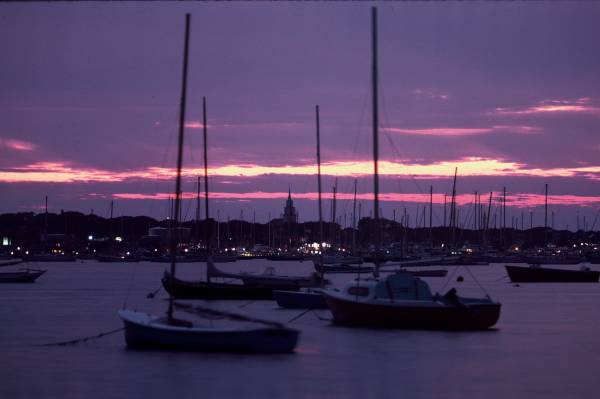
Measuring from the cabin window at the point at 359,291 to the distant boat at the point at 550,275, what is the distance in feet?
219

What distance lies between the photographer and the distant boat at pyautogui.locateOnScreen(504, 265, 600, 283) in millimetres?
105938

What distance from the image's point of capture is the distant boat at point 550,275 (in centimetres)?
10594

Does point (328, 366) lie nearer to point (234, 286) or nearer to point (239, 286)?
point (234, 286)

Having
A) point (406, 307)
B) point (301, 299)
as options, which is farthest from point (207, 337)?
point (301, 299)

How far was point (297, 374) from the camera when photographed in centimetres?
3152

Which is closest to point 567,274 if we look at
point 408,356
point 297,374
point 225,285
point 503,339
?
point 225,285

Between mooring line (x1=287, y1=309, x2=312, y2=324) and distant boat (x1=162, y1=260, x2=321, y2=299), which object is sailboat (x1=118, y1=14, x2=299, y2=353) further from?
distant boat (x1=162, y1=260, x2=321, y2=299)

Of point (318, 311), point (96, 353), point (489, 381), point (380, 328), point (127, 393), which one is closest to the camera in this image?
point (127, 393)

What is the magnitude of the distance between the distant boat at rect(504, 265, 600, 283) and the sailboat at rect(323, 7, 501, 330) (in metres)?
64.6

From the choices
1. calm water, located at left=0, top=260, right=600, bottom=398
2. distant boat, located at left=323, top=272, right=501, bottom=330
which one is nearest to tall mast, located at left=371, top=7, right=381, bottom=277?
distant boat, located at left=323, top=272, right=501, bottom=330

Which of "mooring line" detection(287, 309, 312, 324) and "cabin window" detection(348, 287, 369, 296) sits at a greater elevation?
"cabin window" detection(348, 287, 369, 296)

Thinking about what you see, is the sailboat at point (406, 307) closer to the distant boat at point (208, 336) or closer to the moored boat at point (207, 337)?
the distant boat at point (208, 336)

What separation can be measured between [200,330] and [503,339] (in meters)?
17.9

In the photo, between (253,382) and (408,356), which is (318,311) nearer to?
(408,356)
